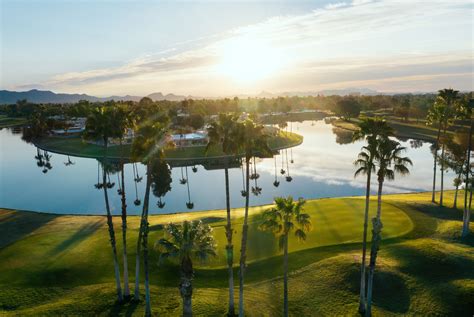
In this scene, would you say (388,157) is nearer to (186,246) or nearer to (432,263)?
(432,263)

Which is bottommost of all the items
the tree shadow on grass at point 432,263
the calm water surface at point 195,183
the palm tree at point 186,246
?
the calm water surface at point 195,183

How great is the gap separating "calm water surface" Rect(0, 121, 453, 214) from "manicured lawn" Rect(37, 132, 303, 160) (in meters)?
5.75

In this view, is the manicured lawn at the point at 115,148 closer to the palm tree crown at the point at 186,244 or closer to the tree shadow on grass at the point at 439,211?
the tree shadow on grass at the point at 439,211

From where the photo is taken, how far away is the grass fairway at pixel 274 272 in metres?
30.3

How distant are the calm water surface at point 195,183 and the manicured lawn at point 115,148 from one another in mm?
5753

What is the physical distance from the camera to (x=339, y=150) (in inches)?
5217

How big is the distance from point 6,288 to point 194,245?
2185 centimetres

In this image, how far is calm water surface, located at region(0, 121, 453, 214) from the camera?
72000mm

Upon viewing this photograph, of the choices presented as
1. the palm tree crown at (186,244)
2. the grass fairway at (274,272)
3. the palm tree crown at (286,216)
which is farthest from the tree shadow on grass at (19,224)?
the palm tree crown at (286,216)

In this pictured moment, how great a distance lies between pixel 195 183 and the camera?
8812 centimetres

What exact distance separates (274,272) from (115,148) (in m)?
103

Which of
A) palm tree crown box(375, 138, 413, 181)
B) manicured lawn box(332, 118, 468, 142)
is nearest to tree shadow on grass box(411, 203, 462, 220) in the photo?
palm tree crown box(375, 138, 413, 181)

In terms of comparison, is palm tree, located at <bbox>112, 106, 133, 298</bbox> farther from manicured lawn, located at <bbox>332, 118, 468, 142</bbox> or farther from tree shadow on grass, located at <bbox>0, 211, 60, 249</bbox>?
manicured lawn, located at <bbox>332, 118, 468, 142</bbox>

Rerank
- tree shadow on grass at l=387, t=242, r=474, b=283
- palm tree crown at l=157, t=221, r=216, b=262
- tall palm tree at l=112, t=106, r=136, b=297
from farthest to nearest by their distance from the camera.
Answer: tree shadow on grass at l=387, t=242, r=474, b=283
tall palm tree at l=112, t=106, r=136, b=297
palm tree crown at l=157, t=221, r=216, b=262
